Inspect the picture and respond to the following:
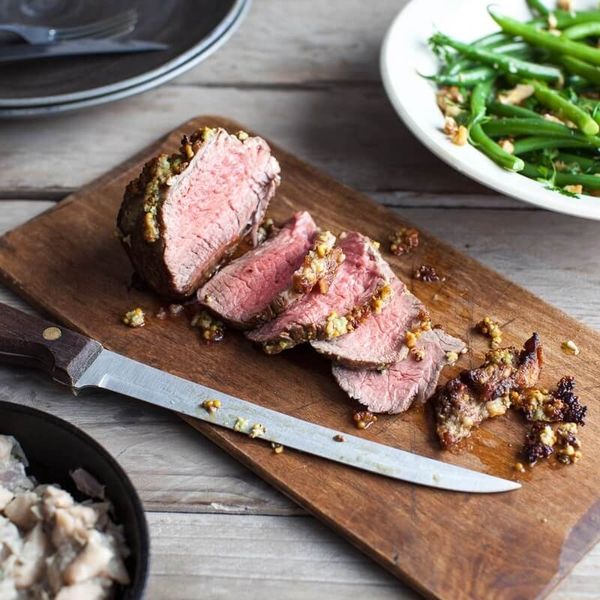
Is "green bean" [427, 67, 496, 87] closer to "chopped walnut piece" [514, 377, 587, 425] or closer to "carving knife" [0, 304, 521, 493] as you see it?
"chopped walnut piece" [514, 377, 587, 425]

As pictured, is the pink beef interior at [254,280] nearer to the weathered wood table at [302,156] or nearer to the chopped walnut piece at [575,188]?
the weathered wood table at [302,156]

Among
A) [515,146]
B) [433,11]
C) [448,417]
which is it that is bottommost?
[448,417]

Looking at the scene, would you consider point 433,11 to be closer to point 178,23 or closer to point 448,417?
point 178,23

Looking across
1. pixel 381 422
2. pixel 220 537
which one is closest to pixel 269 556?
pixel 220 537

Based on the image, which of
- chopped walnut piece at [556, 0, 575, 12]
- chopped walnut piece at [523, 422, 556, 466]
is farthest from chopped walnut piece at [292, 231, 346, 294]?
chopped walnut piece at [556, 0, 575, 12]

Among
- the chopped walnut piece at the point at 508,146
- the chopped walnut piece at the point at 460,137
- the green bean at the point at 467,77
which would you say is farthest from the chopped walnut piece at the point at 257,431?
the green bean at the point at 467,77

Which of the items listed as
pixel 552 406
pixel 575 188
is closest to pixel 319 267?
pixel 552 406
